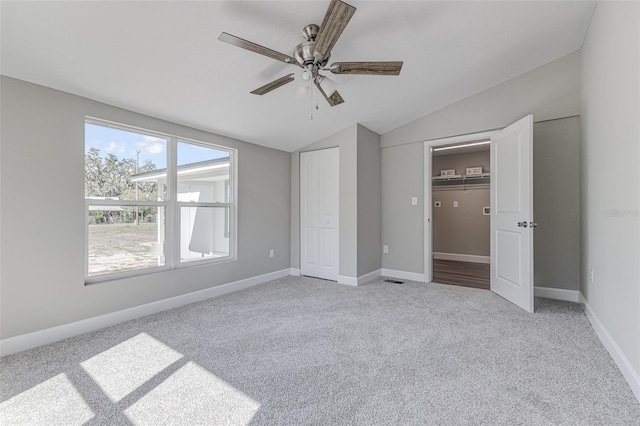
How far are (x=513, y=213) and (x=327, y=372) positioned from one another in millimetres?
2775

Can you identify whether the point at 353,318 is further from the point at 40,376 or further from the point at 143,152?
the point at 143,152

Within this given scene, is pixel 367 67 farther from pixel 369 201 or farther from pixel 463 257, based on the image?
pixel 463 257

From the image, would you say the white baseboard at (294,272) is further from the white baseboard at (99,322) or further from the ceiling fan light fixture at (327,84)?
the ceiling fan light fixture at (327,84)

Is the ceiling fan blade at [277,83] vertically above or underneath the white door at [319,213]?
above

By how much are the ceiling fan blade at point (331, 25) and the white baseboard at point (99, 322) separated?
9.38 ft

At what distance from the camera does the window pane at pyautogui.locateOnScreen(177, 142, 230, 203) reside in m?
3.35

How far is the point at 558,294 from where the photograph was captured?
3.35 meters

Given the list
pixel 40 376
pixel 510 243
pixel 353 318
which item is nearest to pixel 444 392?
pixel 353 318

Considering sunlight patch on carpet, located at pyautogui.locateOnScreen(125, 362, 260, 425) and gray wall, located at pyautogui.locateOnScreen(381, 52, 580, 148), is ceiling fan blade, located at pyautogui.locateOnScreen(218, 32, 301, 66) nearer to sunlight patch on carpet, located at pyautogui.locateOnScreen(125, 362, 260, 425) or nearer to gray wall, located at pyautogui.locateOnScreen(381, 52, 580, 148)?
sunlight patch on carpet, located at pyautogui.locateOnScreen(125, 362, 260, 425)

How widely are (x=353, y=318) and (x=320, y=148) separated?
2.66m

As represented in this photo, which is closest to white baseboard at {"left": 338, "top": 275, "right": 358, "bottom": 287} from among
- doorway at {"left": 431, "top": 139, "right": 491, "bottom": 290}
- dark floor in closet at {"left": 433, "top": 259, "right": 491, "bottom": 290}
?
dark floor in closet at {"left": 433, "top": 259, "right": 491, "bottom": 290}

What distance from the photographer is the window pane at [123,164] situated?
261 cm

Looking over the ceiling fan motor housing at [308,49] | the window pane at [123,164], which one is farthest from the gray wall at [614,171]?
the window pane at [123,164]

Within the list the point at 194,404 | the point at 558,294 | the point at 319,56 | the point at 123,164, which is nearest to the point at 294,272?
the point at 123,164
